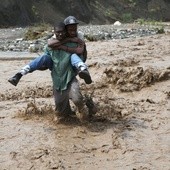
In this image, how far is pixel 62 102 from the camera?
696cm

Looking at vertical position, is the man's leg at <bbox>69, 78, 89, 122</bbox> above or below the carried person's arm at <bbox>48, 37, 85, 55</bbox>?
below

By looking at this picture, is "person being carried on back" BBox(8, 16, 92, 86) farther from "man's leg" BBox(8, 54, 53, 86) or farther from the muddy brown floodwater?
the muddy brown floodwater

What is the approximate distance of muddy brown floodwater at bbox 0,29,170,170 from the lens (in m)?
5.75

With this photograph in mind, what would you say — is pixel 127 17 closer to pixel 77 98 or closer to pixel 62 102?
pixel 62 102

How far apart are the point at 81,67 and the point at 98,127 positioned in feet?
3.62

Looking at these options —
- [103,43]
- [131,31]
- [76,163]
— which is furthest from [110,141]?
[131,31]

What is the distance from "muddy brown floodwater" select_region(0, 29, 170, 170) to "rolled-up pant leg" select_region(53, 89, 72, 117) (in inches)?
6.6

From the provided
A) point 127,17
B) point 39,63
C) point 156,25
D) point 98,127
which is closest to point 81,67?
point 39,63

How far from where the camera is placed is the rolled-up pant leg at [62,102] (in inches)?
271

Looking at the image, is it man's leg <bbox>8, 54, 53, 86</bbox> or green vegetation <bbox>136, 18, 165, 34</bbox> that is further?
green vegetation <bbox>136, 18, 165, 34</bbox>

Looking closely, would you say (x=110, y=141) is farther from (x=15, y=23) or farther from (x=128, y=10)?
(x=128, y=10)

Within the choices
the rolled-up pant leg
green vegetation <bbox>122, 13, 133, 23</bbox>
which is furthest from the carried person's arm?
green vegetation <bbox>122, 13, 133, 23</bbox>

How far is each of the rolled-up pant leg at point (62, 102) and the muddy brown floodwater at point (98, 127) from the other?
17cm

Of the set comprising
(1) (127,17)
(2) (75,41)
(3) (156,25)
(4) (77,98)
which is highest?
(2) (75,41)
